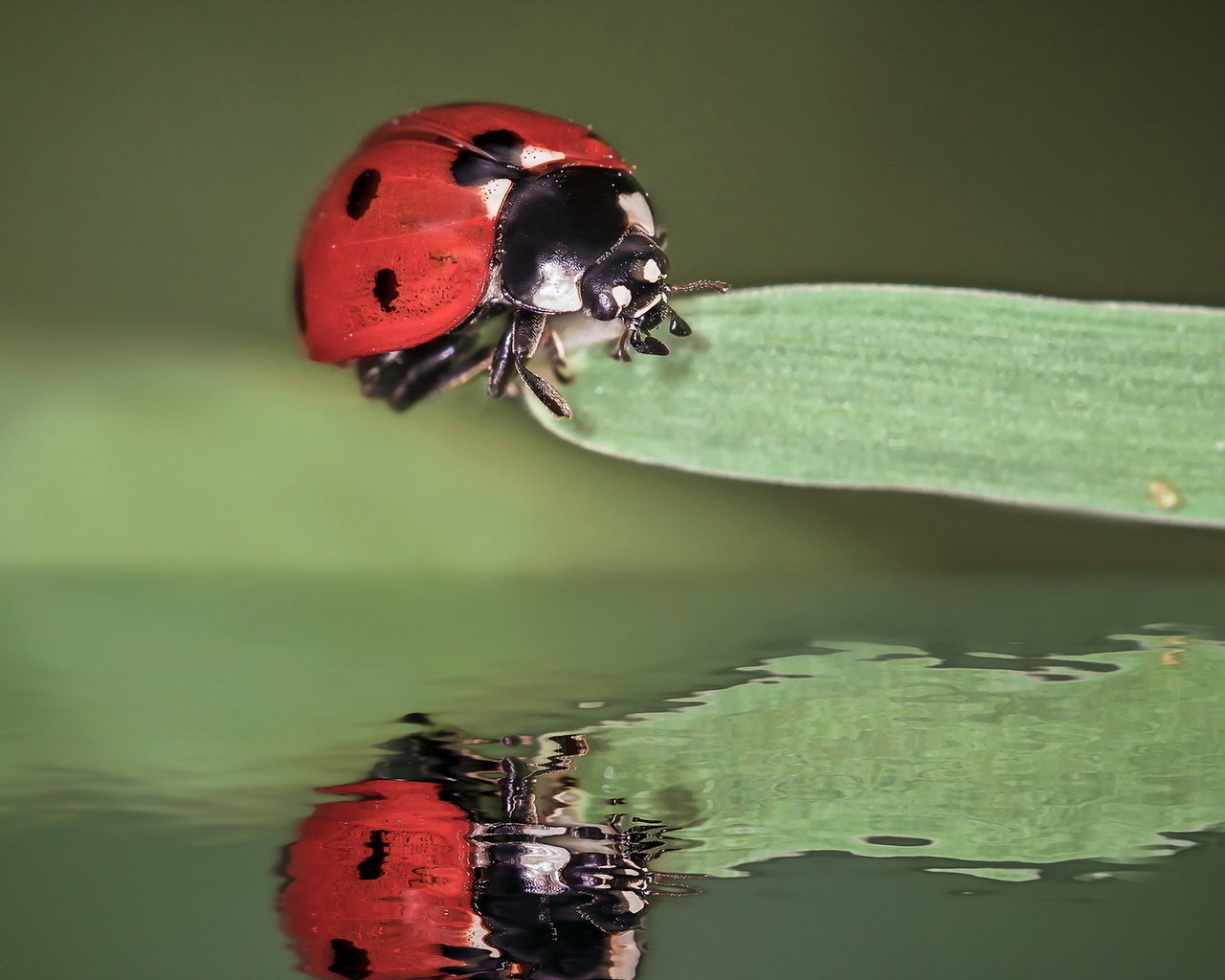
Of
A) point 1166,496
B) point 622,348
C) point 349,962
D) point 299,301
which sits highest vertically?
point 299,301

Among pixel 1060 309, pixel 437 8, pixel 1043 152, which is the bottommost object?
pixel 1060 309

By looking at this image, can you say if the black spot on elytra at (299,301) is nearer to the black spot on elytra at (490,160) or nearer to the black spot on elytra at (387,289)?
the black spot on elytra at (387,289)

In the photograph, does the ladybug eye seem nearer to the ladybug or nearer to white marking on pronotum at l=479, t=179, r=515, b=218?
the ladybug

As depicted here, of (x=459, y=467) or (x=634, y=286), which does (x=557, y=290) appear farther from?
(x=459, y=467)

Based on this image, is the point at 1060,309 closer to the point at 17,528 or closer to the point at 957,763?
the point at 957,763

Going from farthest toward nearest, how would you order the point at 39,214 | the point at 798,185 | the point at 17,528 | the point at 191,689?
1. the point at 798,185
2. the point at 39,214
3. the point at 17,528
4. the point at 191,689

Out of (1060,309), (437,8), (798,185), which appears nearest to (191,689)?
(1060,309)

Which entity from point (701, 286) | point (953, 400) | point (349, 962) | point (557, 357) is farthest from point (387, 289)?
point (349, 962)

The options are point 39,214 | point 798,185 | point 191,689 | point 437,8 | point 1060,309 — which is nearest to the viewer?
point 191,689
